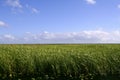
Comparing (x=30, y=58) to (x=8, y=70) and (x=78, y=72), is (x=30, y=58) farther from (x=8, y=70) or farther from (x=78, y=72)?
(x=78, y=72)

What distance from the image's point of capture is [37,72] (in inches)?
484

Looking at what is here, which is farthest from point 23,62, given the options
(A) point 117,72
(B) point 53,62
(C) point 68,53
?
(A) point 117,72

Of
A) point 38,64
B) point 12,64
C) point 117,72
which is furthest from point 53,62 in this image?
point 117,72

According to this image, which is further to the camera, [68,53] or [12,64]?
[68,53]

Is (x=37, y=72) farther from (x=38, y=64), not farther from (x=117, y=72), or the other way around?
(x=117, y=72)

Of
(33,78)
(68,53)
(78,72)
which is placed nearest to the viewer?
(33,78)

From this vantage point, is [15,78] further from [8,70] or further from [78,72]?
[78,72]

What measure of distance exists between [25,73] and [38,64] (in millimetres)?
624

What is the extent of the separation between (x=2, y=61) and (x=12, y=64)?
1.45 feet

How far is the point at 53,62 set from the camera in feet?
40.8

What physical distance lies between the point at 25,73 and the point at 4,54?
1.34 metres

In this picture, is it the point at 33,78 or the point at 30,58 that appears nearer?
the point at 33,78

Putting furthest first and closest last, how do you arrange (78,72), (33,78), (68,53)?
1. (68,53)
2. (78,72)
3. (33,78)

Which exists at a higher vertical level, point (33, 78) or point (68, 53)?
point (68, 53)
